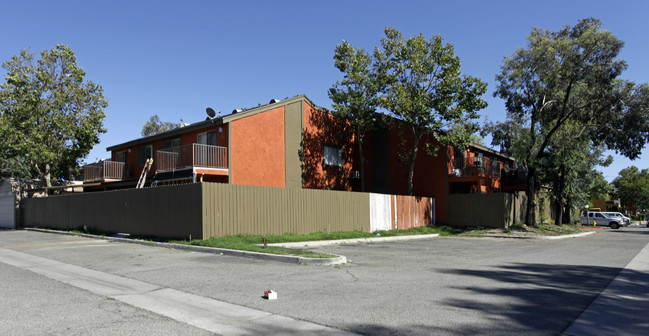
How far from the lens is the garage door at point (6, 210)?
28641 millimetres

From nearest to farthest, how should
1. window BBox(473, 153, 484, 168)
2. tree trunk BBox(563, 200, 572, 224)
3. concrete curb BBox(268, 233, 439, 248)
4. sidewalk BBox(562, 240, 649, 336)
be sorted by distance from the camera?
1. sidewalk BBox(562, 240, 649, 336)
2. concrete curb BBox(268, 233, 439, 248)
3. window BBox(473, 153, 484, 168)
4. tree trunk BBox(563, 200, 572, 224)

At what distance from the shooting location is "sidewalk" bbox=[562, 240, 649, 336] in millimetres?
5594

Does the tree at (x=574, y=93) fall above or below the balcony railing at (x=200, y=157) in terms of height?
above

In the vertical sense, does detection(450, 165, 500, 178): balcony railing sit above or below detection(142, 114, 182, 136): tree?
below

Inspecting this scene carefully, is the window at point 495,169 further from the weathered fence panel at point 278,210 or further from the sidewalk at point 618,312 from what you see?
the sidewalk at point 618,312

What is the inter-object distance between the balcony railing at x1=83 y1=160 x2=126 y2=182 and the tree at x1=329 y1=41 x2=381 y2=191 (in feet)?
51.1

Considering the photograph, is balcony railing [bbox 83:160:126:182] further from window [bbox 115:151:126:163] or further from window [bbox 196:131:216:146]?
window [bbox 196:131:216:146]

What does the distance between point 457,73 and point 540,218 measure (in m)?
15.9

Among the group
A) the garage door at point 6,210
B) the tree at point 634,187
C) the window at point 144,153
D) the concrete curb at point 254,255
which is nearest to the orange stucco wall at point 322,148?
the window at point 144,153

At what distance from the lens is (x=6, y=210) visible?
2939 centimetres

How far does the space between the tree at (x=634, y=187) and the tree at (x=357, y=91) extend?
69.6 meters

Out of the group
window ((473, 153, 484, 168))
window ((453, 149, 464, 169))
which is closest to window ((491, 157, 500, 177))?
window ((473, 153, 484, 168))

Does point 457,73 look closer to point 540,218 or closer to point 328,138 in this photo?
point 328,138

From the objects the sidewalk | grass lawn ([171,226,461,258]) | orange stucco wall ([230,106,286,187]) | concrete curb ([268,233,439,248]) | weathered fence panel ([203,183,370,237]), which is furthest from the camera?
orange stucco wall ([230,106,286,187])
